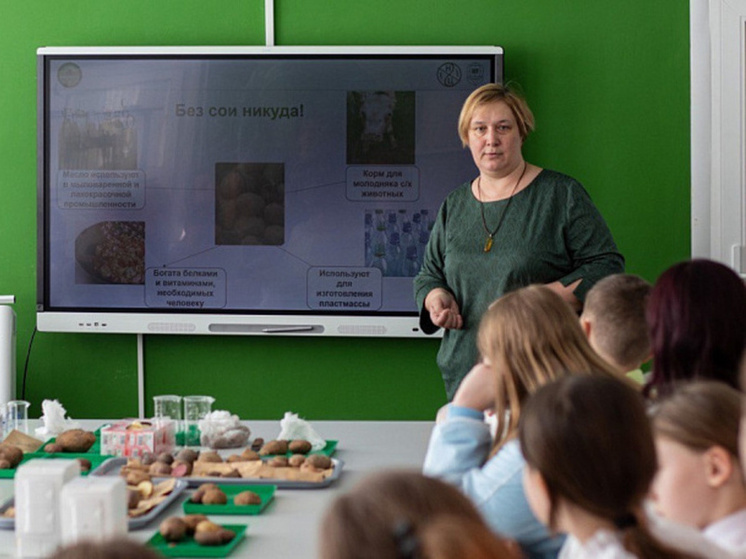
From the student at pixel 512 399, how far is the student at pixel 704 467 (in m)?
0.37

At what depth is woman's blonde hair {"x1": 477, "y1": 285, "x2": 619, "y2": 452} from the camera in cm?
197

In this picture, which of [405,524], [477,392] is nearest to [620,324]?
[477,392]

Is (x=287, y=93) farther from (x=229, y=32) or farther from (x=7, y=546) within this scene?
(x=7, y=546)

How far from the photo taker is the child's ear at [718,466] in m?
1.50

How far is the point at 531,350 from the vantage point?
6.50 ft

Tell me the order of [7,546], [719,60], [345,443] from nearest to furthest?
[7,546], [345,443], [719,60]

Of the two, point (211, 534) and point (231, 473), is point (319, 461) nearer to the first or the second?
point (231, 473)

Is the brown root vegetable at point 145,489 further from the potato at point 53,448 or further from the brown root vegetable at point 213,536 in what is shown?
the potato at point 53,448

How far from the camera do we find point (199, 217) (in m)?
4.43

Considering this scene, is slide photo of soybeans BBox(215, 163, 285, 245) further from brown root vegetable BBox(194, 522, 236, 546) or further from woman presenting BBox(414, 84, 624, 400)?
brown root vegetable BBox(194, 522, 236, 546)

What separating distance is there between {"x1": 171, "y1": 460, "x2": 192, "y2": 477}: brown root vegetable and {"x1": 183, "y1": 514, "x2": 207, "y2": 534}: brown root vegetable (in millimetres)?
409

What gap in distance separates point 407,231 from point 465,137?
1067 mm

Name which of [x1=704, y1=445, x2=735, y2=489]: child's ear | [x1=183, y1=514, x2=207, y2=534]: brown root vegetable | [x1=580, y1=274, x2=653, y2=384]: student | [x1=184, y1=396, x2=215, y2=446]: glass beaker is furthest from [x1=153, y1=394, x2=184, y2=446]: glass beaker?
[x1=704, y1=445, x2=735, y2=489]: child's ear

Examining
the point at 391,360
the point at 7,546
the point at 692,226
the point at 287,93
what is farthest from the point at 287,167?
the point at 7,546
